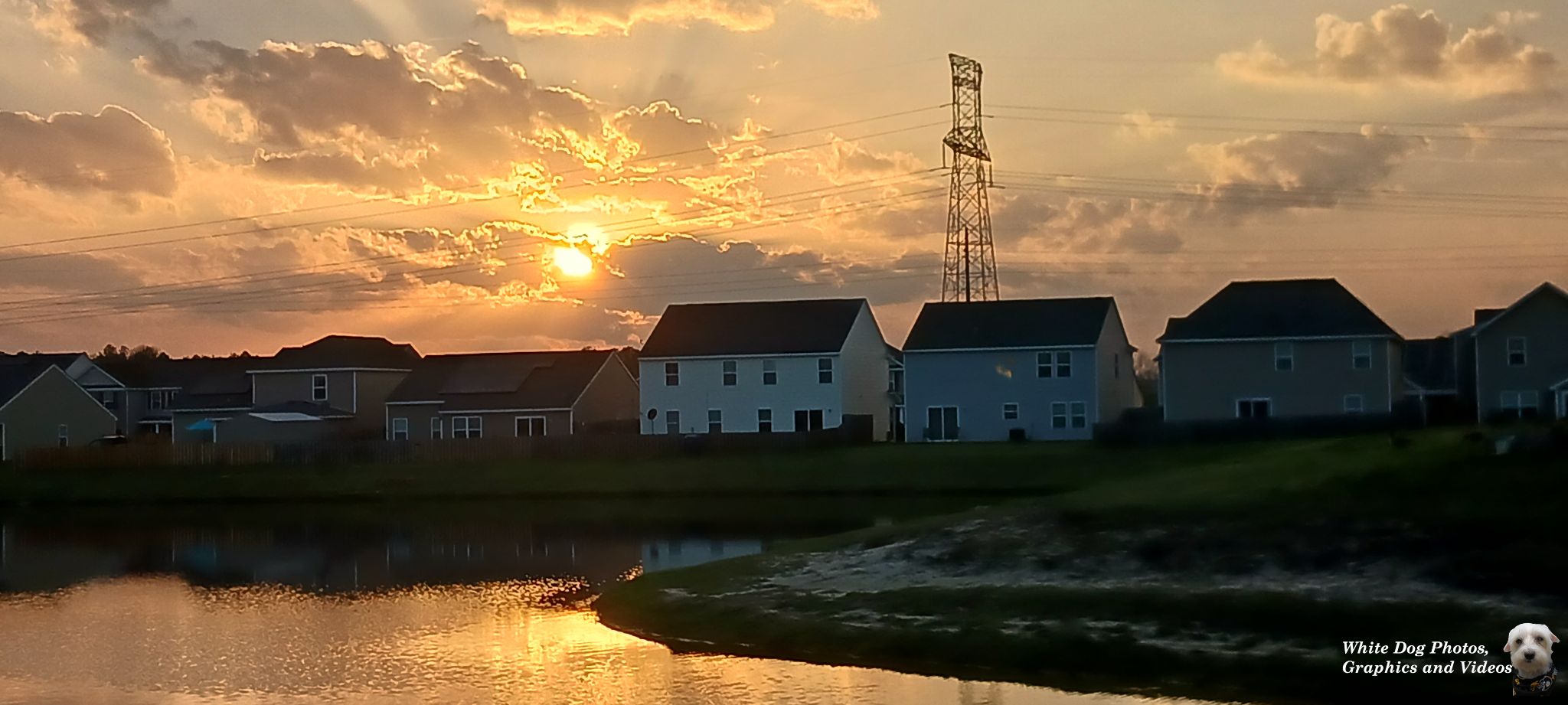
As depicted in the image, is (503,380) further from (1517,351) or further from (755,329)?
(1517,351)

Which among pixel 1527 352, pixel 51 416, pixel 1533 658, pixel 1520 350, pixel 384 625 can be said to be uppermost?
pixel 1520 350

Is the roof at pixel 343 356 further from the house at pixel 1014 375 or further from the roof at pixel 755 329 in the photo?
the house at pixel 1014 375

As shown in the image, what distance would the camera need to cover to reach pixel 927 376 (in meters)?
83.0

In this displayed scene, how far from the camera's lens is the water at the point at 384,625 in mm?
24375

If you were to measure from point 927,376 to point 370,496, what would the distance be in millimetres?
28323

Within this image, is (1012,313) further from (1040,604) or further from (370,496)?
(1040,604)

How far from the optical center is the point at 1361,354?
240 feet

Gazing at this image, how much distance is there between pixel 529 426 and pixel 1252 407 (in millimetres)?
41875

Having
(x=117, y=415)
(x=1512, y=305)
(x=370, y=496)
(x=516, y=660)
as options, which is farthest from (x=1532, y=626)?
(x=117, y=415)

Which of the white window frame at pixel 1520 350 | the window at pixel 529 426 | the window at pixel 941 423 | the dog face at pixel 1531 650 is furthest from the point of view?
the window at pixel 529 426

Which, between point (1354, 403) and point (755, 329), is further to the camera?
point (755, 329)

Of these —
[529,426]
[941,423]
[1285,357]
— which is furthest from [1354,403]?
[529,426]

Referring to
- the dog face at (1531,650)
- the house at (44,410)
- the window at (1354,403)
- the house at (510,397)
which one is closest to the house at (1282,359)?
the window at (1354,403)

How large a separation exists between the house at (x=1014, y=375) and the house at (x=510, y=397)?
20.6 m
